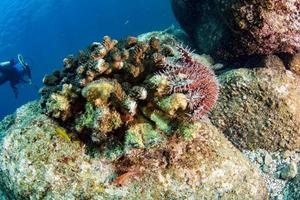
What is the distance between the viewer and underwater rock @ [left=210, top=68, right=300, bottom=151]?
4527 mm

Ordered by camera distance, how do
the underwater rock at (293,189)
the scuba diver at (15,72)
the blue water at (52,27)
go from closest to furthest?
the underwater rock at (293,189), the scuba diver at (15,72), the blue water at (52,27)

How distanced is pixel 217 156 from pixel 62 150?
1.46 metres

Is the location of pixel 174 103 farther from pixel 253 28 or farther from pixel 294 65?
pixel 294 65

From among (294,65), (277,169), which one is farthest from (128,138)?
(294,65)

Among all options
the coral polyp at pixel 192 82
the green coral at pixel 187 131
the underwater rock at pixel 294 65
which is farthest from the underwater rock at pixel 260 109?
the green coral at pixel 187 131

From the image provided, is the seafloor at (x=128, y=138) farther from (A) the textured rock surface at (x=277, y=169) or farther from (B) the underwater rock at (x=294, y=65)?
(B) the underwater rock at (x=294, y=65)

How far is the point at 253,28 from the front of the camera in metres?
4.62

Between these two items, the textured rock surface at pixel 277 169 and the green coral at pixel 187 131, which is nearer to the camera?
the green coral at pixel 187 131

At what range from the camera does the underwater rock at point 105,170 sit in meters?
3.32

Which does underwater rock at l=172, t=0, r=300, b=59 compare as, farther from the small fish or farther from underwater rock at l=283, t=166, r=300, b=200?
the small fish

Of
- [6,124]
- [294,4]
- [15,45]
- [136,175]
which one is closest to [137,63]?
[136,175]

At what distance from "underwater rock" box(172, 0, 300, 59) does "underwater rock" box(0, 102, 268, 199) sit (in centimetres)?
166

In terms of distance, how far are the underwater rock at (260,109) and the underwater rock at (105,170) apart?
1091 millimetres

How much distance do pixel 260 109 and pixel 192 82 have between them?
147cm
